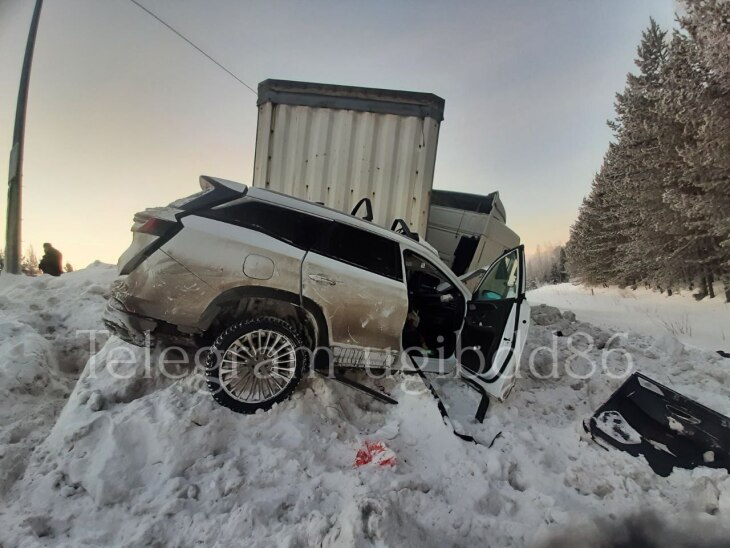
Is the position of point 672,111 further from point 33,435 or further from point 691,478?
point 33,435

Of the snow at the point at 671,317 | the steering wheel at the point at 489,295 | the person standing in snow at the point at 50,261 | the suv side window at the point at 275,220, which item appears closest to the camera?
the suv side window at the point at 275,220

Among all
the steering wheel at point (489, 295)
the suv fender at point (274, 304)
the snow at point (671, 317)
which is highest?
the steering wheel at point (489, 295)

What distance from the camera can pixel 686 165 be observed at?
11.8 m

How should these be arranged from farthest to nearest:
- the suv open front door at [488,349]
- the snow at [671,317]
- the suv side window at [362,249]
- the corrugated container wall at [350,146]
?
the snow at [671,317], the corrugated container wall at [350,146], the suv open front door at [488,349], the suv side window at [362,249]

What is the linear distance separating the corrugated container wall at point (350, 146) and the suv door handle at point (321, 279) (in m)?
2.32

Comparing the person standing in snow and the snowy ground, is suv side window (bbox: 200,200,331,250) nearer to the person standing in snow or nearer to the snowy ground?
the snowy ground

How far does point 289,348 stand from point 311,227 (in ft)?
3.54

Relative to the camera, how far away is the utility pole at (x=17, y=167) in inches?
320

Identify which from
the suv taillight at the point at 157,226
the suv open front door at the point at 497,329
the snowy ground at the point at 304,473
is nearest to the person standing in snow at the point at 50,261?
the snowy ground at the point at 304,473

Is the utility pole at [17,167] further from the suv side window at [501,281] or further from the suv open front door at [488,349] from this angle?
the suv side window at [501,281]

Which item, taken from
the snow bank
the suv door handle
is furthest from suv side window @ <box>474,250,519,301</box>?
the snow bank

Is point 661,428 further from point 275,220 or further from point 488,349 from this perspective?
point 275,220

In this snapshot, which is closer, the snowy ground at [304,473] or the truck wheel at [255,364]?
the snowy ground at [304,473]

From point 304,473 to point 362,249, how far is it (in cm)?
192
